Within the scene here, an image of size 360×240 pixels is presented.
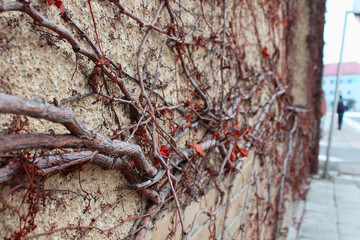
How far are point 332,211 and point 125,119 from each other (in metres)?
4.22

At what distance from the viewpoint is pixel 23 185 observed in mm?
764

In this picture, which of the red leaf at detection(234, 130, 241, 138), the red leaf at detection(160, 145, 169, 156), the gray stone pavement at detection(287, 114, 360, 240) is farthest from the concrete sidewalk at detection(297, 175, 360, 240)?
the red leaf at detection(160, 145, 169, 156)

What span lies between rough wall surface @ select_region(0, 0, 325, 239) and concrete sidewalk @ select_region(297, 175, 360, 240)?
175cm

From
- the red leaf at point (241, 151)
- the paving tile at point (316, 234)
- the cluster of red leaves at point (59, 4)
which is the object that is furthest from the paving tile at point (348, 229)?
the cluster of red leaves at point (59, 4)

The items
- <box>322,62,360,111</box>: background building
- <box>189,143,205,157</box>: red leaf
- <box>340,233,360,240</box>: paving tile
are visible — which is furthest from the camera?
<box>322,62,360,111</box>: background building

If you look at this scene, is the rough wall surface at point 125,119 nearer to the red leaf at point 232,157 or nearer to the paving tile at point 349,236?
the red leaf at point 232,157

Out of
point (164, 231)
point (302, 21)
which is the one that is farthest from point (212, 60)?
point (302, 21)

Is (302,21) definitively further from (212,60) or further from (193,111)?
(193,111)

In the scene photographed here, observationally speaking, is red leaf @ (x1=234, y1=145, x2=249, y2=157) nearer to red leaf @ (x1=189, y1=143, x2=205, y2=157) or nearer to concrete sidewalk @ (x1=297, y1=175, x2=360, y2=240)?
red leaf @ (x1=189, y1=143, x2=205, y2=157)

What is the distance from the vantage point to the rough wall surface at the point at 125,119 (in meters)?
0.76

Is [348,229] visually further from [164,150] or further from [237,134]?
[164,150]

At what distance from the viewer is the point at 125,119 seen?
112 cm

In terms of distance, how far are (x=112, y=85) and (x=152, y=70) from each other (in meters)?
0.25

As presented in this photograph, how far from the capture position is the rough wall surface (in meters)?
0.76
